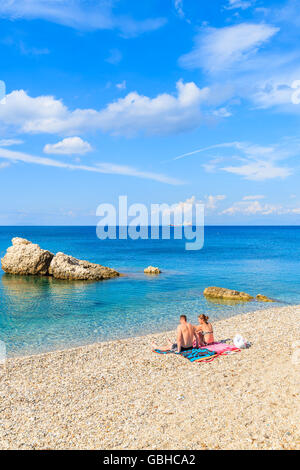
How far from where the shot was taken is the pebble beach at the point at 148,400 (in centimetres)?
832

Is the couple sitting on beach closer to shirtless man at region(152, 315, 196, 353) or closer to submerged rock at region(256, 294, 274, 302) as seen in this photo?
shirtless man at region(152, 315, 196, 353)

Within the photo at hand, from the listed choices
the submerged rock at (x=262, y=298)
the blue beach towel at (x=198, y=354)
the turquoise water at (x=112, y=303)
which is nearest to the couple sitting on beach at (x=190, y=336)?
the blue beach towel at (x=198, y=354)

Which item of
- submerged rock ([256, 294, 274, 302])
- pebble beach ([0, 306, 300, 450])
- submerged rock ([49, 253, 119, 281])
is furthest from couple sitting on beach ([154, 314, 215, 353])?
submerged rock ([49, 253, 119, 281])

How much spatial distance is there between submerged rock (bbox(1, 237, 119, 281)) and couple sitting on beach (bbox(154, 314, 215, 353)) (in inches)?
979

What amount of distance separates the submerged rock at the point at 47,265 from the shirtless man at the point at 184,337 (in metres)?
25.1

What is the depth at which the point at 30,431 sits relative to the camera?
9023 millimetres

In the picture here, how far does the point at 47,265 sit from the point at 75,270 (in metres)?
4.68

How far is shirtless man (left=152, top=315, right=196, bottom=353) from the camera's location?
14.7 meters

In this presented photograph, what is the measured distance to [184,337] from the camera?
14.9 metres

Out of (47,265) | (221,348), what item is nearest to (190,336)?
(221,348)

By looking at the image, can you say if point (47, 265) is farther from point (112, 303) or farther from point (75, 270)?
point (112, 303)
